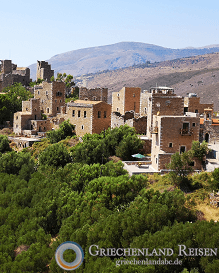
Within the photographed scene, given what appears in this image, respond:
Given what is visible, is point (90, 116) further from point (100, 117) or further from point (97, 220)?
point (97, 220)

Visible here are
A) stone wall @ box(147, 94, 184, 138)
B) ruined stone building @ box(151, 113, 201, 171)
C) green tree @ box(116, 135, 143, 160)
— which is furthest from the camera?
stone wall @ box(147, 94, 184, 138)

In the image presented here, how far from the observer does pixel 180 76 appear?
142 m

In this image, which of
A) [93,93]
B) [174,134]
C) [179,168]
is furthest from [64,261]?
[93,93]

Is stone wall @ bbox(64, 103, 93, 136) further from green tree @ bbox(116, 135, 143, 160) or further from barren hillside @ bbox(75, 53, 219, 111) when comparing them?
barren hillside @ bbox(75, 53, 219, 111)

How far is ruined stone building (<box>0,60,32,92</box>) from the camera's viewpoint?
270 feet

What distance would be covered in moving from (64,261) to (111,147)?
22.2 meters

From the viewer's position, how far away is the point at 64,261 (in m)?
19.8

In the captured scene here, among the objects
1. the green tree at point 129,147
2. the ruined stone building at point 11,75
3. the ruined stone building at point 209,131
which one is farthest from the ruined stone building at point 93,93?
the ruined stone building at point 11,75

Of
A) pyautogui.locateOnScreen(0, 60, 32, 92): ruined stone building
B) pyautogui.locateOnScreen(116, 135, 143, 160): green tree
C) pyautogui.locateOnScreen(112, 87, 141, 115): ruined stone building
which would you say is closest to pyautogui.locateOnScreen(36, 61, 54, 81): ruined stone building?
pyautogui.locateOnScreen(0, 60, 32, 92): ruined stone building

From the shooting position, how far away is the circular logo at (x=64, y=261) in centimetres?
1942

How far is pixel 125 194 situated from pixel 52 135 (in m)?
25.4

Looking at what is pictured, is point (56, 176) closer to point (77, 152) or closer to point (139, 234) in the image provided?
point (77, 152)

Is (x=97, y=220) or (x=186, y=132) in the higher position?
(x=186, y=132)

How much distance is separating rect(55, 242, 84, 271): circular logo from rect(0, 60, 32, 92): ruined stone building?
66.9 meters
